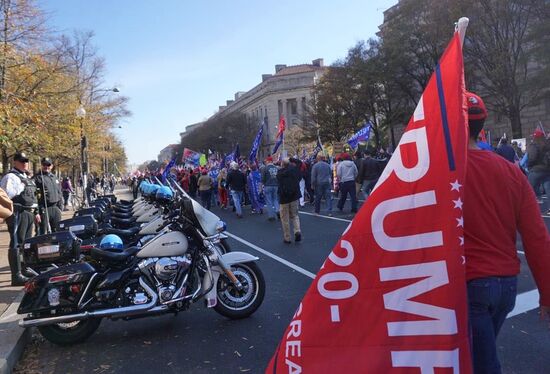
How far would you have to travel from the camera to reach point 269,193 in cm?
1602

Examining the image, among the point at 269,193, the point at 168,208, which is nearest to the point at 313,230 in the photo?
the point at 269,193

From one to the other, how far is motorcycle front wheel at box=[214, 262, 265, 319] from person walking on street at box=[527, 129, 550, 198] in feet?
27.2

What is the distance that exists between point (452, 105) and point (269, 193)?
14.0m

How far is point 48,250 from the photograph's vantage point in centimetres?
598

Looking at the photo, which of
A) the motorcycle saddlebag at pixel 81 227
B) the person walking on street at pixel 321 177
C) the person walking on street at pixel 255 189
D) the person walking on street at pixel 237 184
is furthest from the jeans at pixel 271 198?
the motorcycle saddlebag at pixel 81 227

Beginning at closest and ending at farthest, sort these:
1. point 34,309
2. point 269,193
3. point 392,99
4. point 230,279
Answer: point 34,309
point 230,279
point 269,193
point 392,99

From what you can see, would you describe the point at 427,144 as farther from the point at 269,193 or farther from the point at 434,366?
the point at 269,193

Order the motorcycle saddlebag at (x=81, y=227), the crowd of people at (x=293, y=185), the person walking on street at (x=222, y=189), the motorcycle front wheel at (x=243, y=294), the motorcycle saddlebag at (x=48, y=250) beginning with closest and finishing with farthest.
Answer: the motorcycle front wheel at (x=243, y=294)
the motorcycle saddlebag at (x=48, y=250)
the motorcycle saddlebag at (x=81, y=227)
the crowd of people at (x=293, y=185)
the person walking on street at (x=222, y=189)

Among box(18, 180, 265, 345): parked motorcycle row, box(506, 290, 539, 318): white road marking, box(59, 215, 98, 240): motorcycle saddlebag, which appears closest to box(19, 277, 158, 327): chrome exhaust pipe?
box(18, 180, 265, 345): parked motorcycle row

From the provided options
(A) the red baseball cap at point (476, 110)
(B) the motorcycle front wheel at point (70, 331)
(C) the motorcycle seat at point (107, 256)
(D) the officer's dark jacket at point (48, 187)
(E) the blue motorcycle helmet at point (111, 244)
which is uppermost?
(A) the red baseball cap at point (476, 110)

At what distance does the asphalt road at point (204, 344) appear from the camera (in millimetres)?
4523

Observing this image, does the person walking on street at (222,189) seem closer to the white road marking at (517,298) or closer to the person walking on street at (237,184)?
the person walking on street at (237,184)

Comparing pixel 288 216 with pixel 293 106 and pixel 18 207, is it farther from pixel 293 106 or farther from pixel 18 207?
pixel 293 106

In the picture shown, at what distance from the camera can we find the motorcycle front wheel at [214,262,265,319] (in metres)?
5.78
